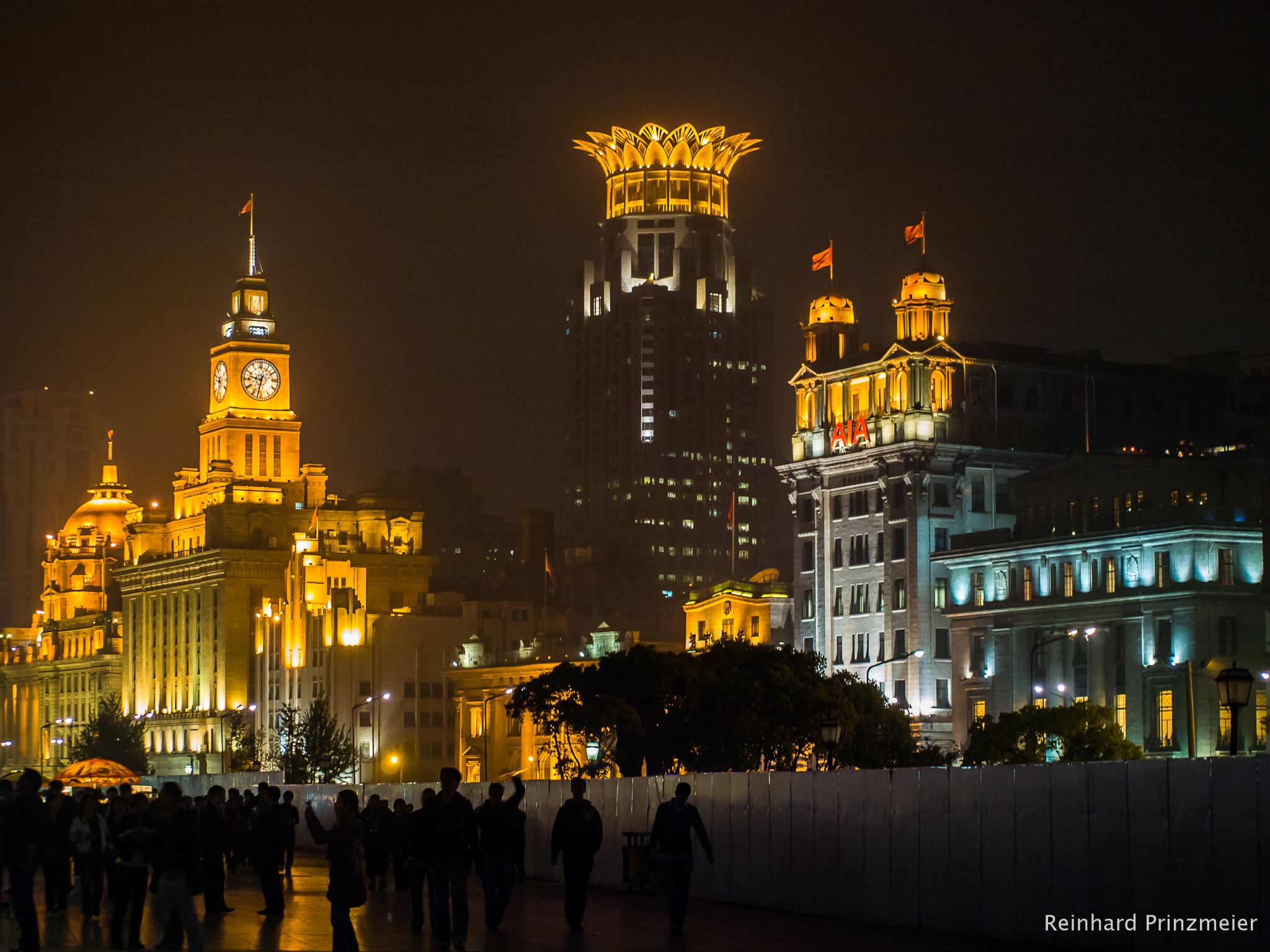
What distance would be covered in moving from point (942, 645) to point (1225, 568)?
112 ft

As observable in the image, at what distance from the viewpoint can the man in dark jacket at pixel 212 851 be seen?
134ft

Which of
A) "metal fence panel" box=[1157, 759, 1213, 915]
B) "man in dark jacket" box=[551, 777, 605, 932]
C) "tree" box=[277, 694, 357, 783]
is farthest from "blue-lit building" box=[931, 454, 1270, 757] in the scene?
"metal fence panel" box=[1157, 759, 1213, 915]

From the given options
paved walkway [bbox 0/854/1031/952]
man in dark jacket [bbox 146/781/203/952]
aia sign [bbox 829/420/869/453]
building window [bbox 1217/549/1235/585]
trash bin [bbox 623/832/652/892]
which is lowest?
paved walkway [bbox 0/854/1031/952]

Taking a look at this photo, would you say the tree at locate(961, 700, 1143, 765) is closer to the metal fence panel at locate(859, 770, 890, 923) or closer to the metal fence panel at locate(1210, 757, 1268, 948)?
the metal fence panel at locate(859, 770, 890, 923)

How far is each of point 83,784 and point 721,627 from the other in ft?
259

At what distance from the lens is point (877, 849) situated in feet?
131

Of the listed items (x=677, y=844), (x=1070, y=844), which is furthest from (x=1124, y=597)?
(x=1070, y=844)

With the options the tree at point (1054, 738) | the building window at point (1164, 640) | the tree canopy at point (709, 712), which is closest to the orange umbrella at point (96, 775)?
the tree canopy at point (709, 712)

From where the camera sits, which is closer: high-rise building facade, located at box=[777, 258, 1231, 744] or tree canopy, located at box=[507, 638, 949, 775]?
tree canopy, located at box=[507, 638, 949, 775]

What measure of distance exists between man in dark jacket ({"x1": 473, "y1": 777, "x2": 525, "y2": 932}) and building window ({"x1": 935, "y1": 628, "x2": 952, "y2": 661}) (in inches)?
4849

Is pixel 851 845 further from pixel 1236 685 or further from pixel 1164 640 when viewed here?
pixel 1164 640

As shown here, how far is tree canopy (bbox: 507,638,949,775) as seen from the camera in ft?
321

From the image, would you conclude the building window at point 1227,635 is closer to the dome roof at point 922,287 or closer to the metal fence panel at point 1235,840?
the dome roof at point 922,287

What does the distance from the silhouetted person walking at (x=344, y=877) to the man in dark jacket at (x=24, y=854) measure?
6058mm
